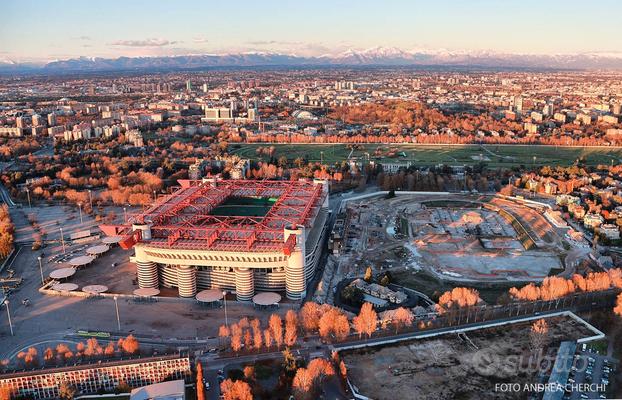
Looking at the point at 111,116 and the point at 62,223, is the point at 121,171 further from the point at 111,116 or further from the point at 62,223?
the point at 111,116

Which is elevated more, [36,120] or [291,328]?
[36,120]

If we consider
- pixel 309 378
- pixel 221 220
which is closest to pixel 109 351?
pixel 309 378

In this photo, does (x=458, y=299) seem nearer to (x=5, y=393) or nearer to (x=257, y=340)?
(x=257, y=340)

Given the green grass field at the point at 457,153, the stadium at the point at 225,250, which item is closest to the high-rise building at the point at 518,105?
the green grass field at the point at 457,153

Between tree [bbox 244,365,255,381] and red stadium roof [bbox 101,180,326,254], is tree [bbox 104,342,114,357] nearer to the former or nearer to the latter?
tree [bbox 244,365,255,381]

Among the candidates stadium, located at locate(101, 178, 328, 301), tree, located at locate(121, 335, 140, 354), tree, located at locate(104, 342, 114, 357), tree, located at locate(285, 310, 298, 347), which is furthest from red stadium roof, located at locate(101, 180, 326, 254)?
tree, located at locate(104, 342, 114, 357)

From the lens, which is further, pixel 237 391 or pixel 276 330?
pixel 276 330

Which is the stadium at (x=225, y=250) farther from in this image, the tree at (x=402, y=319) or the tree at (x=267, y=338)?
the tree at (x=402, y=319)
